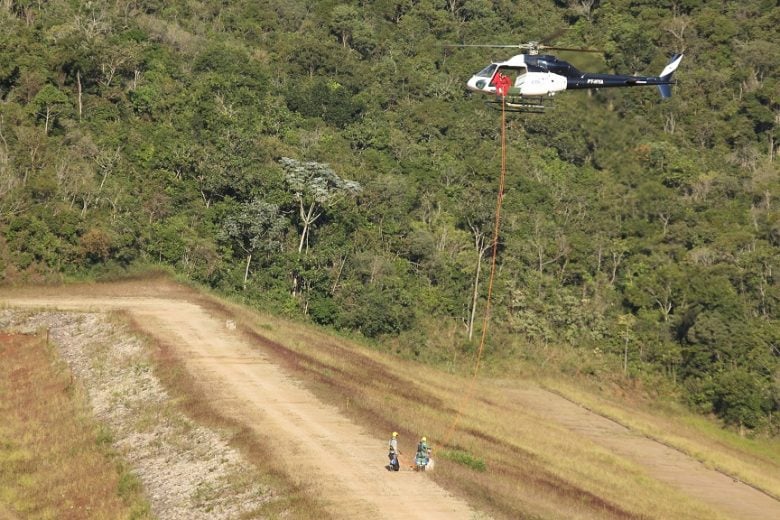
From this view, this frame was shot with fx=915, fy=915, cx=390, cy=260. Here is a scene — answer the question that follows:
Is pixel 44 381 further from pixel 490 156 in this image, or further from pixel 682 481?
pixel 490 156

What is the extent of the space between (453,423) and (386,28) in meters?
87.9

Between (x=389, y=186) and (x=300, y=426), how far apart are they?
45.2 meters

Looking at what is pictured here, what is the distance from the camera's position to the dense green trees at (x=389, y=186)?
65.3 m

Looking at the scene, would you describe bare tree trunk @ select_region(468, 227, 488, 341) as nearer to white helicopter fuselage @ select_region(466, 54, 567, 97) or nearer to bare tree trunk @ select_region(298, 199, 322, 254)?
bare tree trunk @ select_region(298, 199, 322, 254)

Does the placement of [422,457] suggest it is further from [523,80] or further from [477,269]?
[477,269]

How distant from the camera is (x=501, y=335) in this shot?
71688mm

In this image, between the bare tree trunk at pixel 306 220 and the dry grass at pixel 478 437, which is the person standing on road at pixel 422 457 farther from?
the bare tree trunk at pixel 306 220

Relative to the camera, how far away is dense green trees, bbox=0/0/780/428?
65.3 metres

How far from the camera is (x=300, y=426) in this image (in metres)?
33.6

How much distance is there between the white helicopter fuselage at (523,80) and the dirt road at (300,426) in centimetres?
1730

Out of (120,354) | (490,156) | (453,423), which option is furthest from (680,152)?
(120,354)

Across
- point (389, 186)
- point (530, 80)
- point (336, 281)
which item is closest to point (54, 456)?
point (530, 80)

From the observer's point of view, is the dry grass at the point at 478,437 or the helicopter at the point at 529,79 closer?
the dry grass at the point at 478,437

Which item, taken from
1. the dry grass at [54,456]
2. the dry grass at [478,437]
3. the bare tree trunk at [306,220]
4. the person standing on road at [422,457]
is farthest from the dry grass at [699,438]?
the dry grass at [54,456]
